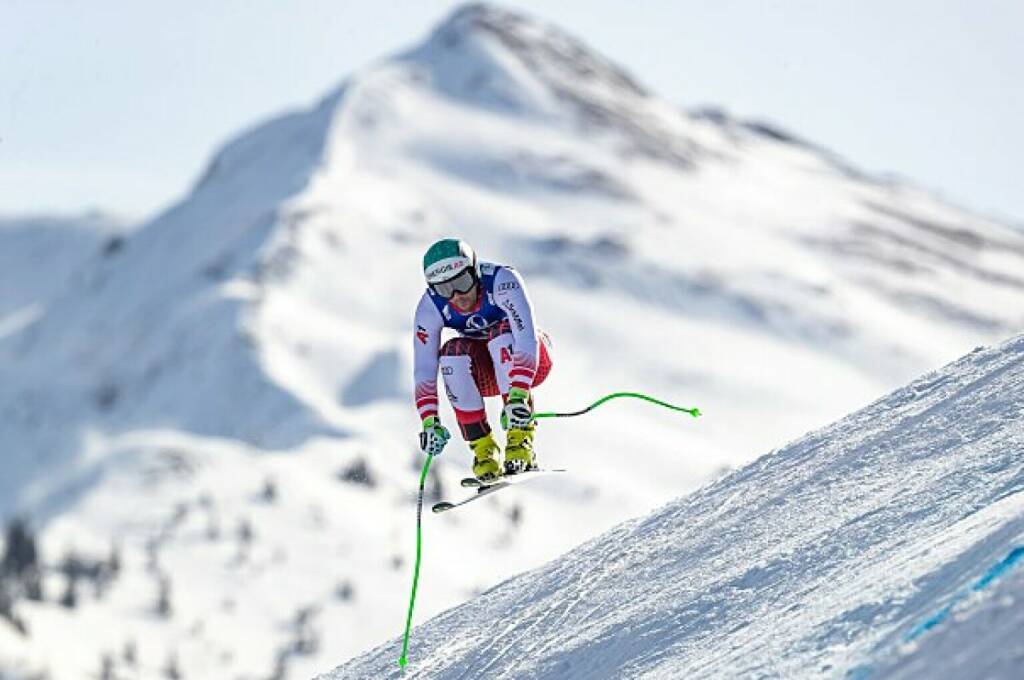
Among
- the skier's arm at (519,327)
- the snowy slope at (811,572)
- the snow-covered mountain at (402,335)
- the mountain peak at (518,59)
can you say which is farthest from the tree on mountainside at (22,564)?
the mountain peak at (518,59)

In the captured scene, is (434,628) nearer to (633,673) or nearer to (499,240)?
(633,673)

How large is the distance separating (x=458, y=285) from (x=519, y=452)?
1.39 m

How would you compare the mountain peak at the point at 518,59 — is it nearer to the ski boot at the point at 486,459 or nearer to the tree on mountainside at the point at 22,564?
the tree on mountainside at the point at 22,564

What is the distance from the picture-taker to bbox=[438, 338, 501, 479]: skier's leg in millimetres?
13328

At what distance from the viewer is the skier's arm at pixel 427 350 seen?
13438mm

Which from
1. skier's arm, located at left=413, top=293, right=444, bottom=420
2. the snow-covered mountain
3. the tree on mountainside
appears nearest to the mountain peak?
the snow-covered mountain

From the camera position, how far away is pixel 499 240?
13288cm

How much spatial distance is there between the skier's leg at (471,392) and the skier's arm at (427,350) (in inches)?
4.1

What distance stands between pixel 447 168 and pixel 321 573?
7626 cm

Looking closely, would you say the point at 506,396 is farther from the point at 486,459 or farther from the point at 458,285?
the point at 458,285

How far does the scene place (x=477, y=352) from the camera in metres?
13.5

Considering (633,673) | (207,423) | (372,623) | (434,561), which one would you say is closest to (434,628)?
(633,673)

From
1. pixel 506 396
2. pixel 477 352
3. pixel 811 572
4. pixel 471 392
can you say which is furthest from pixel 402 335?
pixel 811 572

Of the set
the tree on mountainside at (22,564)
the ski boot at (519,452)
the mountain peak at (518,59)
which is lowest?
the tree on mountainside at (22,564)
